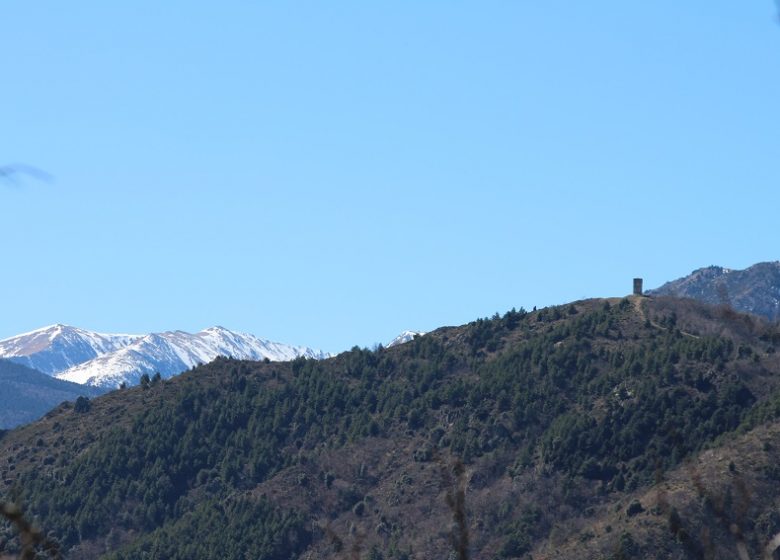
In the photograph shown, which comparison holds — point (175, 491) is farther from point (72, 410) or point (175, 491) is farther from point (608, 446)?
point (608, 446)

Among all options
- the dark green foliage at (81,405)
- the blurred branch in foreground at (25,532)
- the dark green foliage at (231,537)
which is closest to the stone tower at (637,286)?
the dark green foliage at (231,537)

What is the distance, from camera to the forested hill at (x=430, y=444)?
128m

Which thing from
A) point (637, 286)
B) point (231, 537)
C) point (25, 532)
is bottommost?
point (25, 532)

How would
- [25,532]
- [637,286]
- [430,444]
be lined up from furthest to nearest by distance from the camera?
[637,286] < [430,444] < [25,532]

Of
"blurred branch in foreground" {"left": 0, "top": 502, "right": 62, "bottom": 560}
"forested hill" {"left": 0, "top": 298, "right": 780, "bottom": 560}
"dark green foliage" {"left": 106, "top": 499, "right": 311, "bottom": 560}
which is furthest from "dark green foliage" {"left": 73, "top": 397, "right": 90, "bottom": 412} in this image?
"blurred branch in foreground" {"left": 0, "top": 502, "right": 62, "bottom": 560}

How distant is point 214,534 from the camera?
14025cm

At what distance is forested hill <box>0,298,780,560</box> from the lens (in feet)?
421

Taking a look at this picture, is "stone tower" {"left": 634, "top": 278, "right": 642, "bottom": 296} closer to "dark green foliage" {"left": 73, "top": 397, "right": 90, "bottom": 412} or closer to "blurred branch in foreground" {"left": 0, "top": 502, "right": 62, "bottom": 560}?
"dark green foliage" {"left": 73, "top": 397, "right": 90, "bottom": 412}

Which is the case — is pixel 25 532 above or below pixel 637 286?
below

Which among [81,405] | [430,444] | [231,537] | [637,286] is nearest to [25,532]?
[231,537]

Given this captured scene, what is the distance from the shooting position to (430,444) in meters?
150

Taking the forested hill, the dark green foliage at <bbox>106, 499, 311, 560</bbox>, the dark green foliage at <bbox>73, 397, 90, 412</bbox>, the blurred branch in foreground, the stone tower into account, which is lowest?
the blurred branch in foreground

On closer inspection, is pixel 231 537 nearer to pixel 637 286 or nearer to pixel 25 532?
pixel 637 286

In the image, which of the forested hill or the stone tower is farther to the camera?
the stone tower
